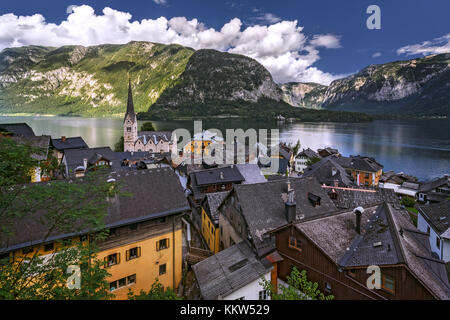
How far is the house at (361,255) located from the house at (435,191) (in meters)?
40.8

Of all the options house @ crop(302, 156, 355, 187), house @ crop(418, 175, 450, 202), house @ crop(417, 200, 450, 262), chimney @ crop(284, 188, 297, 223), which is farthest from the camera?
house @ crop(418, 175, 450, 202)

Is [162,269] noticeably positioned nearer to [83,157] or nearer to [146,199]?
[146,199]

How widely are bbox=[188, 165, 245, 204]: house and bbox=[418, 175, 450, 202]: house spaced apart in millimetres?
37854

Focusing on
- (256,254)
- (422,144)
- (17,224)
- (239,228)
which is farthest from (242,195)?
(422,144)

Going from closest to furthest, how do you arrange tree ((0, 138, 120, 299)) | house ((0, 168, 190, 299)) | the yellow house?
1. tree ((0, 138, 120, 299))
2. house ((0, 168, 190, 299))
3. the yellow house

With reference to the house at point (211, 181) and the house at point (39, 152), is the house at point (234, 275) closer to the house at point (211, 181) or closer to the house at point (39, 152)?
the house at point (39, 152)

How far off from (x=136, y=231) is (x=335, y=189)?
2126cm

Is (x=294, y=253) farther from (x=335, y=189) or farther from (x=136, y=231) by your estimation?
(x=335, y=189)

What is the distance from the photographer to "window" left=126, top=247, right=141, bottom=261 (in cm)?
1495

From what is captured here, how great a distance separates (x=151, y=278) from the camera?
15.9 m

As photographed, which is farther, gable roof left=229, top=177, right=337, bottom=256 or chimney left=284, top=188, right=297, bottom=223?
chimney left=284, top=188, right=297, bottom=223

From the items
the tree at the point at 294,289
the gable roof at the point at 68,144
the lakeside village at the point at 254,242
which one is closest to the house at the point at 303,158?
the lakeside village at the point at 254,242

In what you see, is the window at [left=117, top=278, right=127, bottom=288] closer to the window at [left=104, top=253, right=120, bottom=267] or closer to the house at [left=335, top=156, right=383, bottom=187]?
the window at [left=104, top=253, right=120, bottom=267]

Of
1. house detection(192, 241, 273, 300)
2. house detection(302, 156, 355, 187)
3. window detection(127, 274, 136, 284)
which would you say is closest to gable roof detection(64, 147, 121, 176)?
window detection(127, 274, 136, 284)
